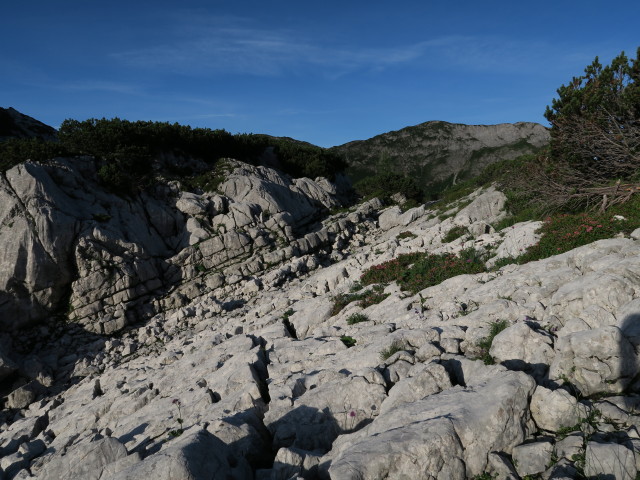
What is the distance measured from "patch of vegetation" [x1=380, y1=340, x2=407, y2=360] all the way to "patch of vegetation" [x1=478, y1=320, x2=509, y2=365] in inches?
83.8

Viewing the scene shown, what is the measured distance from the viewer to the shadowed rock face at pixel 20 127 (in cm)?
5444

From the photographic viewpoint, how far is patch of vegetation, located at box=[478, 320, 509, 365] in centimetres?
941

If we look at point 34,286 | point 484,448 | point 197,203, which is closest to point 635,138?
point 484,448

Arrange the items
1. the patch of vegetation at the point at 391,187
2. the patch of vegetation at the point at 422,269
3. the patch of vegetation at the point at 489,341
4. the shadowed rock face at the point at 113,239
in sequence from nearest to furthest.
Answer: the patch of vegetation at the point at 489,341 → the patch of vegetation at the point at 422,269 → the shadowed rock face at the point at 113,239 → the patch of vegetation at the point at 391,187

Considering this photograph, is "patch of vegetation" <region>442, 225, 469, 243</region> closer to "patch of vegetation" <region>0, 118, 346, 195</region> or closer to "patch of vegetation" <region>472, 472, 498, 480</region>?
"patch of vegetation" <region>472, 472, 498, 480</region>

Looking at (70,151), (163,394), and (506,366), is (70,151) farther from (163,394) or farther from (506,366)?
(506,366)

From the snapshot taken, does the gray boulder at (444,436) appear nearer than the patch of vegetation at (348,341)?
Yes

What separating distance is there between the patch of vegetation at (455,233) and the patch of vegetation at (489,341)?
13.3 m

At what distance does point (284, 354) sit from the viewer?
1335cm

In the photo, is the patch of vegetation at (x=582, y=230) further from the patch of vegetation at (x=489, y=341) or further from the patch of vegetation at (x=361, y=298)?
the patch of vegetation at (x=489, y=341)

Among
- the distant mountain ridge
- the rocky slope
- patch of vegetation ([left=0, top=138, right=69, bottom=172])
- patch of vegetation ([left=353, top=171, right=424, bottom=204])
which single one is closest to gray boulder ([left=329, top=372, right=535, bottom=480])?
the rocky slope

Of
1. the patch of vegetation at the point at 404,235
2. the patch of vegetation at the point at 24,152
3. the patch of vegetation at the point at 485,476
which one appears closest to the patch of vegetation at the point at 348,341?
the patch of vegetation at the point at 485,476

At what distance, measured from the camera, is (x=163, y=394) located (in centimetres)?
1323

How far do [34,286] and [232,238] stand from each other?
43.2 feet
